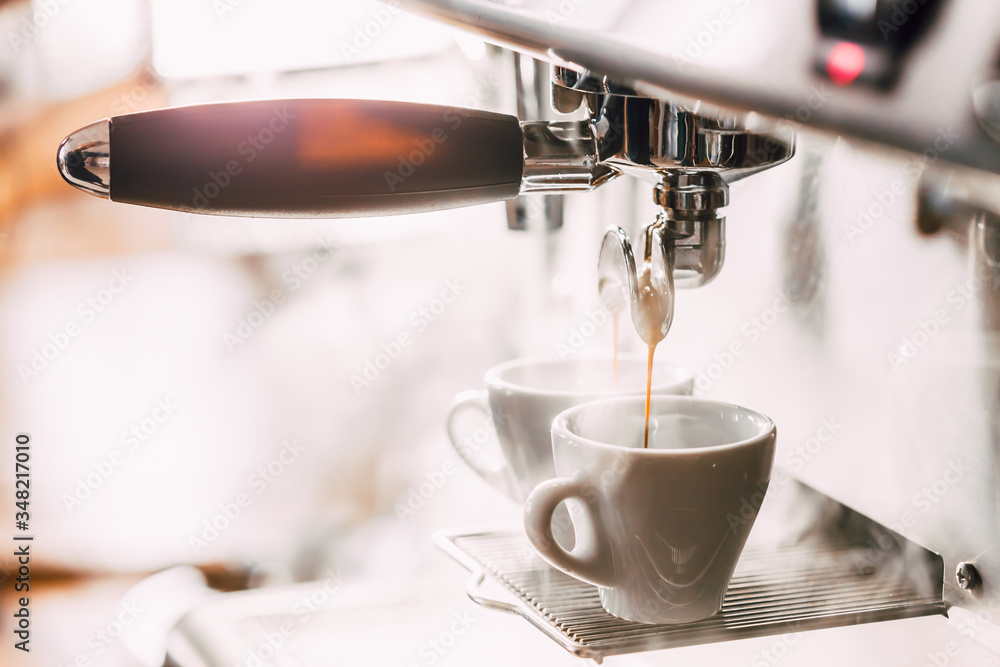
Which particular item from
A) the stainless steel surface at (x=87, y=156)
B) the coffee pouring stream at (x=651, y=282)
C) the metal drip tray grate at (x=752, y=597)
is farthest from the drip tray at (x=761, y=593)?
the stainless steel surface at (x=87, y=156)

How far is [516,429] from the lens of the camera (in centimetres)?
49

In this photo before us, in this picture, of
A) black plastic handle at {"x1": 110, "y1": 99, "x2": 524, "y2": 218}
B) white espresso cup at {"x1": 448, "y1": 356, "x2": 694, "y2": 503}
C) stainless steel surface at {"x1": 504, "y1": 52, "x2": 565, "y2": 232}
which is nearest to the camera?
black plastic handle at {"x1": 110, "y1": 99, "x2": 524, "y2": 218}

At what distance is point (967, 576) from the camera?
366mm

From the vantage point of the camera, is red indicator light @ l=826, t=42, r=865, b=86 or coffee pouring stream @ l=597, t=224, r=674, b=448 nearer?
red indicator light @ l=826, t=42, r=865, b=86

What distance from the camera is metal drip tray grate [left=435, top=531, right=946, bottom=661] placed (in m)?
0.36

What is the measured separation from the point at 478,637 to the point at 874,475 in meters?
0.20

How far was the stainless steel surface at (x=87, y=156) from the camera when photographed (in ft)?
0.99

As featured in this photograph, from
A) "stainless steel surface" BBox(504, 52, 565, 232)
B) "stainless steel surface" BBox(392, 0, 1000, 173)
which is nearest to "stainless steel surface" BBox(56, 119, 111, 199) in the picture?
"stainless steel surface" BBox(392, 0, 1000, 173)

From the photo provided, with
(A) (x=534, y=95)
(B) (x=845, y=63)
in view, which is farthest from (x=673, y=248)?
(A) (x=534, y=95)

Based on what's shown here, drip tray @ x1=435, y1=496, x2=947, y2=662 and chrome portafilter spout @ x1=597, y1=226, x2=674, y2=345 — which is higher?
chrome portafilter spout @ x1=597, y1=226, x2=674, y2=345

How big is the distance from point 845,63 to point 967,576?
30 centimetres

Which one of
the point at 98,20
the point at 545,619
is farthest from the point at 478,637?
the point at 98,20

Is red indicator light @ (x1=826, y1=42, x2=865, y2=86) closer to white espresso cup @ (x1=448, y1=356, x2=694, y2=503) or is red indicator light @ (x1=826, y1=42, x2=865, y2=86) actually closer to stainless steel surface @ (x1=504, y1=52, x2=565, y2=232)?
white espresso cup @ (x1=448, y1=356, x2=694, y2=503)

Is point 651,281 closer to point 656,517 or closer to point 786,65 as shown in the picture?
point 656,517
